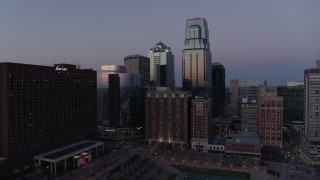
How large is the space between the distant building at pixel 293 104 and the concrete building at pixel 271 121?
51288 mm

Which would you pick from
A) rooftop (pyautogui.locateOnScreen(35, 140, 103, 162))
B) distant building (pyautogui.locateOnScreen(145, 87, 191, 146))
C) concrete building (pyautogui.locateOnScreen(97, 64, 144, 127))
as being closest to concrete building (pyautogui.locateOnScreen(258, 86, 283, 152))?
distant building (pyautogui.locateOnScreen(145, 87, 191, 146))

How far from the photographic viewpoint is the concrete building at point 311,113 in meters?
104

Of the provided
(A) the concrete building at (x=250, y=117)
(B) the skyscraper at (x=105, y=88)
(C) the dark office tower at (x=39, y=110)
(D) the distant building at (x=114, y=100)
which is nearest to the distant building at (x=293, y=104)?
(A) the concrete building at (x=250, y=117)

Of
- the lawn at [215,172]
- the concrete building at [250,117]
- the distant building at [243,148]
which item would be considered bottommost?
the lawn at [215,172]

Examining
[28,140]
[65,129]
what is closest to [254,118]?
[65,129]

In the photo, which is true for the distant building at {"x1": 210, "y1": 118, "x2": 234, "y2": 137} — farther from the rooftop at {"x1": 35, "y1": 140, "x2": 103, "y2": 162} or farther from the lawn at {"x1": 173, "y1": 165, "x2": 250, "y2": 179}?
the rooftop at {"x1": 35, "y1": 140, "x2": 103, "y2": 162}

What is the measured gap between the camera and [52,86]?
345ft

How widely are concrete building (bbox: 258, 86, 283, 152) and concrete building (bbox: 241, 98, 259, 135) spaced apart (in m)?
11.3

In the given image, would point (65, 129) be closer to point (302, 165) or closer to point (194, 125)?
point (194, 125)

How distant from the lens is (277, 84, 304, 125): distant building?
17150 cm

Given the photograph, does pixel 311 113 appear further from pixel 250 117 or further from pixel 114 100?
pixel 114 100

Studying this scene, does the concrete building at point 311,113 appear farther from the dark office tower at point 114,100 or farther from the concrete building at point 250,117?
the dark office tower at point 114,100

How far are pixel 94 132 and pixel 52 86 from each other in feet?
112

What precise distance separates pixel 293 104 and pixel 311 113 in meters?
71.3
